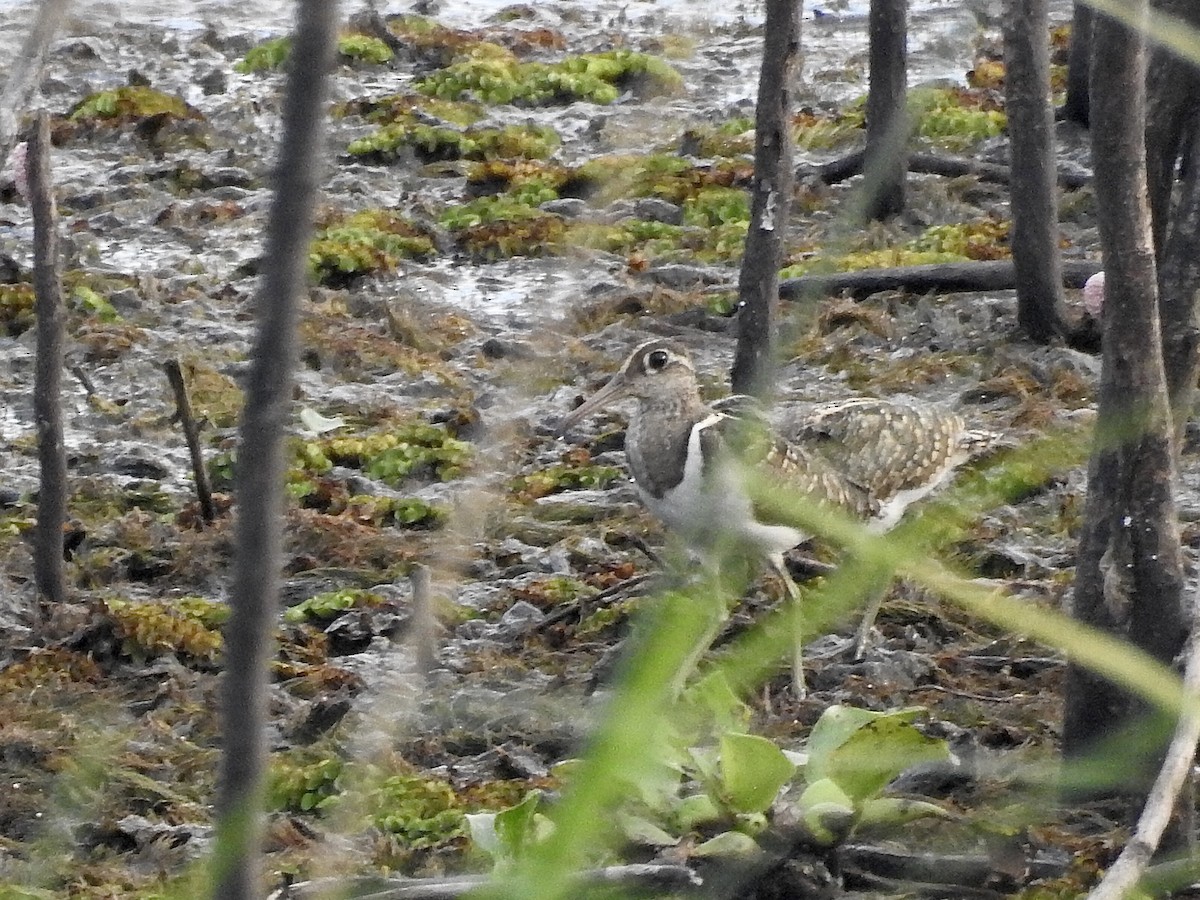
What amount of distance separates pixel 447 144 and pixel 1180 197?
6944 millimetres

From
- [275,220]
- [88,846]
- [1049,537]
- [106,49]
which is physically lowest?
[88,846]

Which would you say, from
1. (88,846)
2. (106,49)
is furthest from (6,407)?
(106,49)

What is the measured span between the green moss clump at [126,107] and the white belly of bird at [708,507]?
603cm

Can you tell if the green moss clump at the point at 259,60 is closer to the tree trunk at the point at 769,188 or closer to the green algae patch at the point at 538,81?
the green algae patch at the point at 538,81

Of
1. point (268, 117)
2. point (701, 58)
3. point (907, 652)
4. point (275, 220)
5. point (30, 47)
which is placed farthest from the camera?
point (701, 58)

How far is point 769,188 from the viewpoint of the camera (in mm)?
5820

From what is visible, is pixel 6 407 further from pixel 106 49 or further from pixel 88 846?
pixel 106 49

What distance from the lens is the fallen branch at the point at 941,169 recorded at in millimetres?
9047

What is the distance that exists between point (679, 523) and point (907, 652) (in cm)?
81

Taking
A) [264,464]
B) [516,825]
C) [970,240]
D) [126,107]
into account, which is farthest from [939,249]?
[264,464]

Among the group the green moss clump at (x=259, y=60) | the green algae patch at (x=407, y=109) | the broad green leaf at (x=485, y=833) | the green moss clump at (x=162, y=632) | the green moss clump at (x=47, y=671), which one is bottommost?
the green moss clump at (x=47, y=671)

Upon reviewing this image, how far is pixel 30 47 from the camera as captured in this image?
173cm

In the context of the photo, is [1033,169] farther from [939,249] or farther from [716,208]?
[716,208]

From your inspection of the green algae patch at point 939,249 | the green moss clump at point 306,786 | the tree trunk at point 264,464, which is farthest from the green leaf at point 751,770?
the green algae patch at point 939,249
